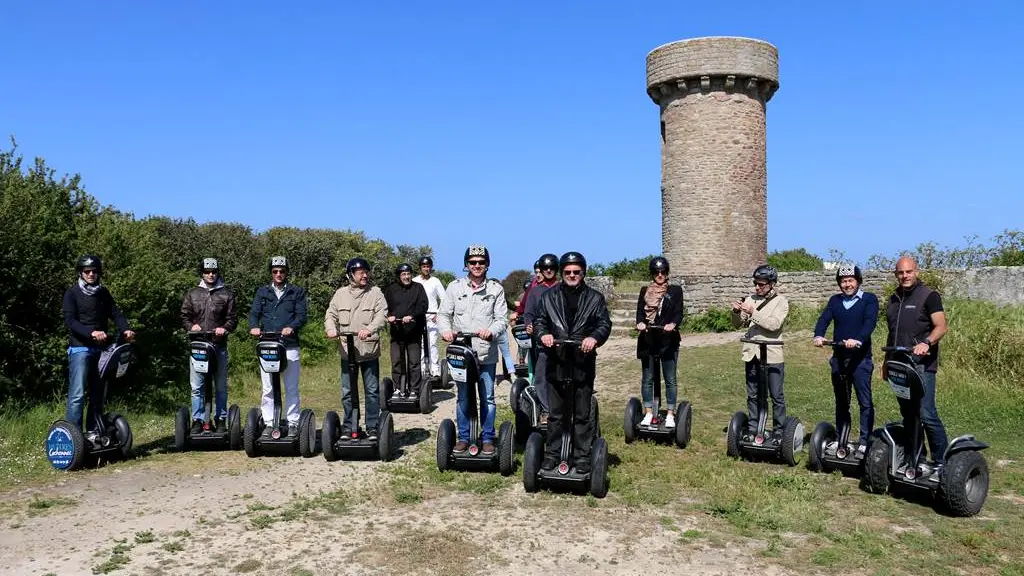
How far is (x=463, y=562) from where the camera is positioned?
4996 mm

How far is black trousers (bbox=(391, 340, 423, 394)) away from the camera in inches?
417

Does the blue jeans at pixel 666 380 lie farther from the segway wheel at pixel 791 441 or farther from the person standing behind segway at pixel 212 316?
the person standing behind segway at pixel 212 316

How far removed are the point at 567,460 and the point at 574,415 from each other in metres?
0.40

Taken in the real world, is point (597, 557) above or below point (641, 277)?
below

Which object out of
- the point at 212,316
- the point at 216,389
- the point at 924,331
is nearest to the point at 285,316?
the point at 212,316

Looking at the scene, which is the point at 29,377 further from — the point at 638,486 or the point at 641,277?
the point at 641,277

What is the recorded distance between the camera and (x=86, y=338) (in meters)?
7.57

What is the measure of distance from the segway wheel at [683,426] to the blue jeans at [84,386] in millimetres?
5788

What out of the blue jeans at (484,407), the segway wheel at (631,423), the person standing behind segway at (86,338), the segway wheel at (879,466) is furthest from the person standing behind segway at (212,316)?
the segway wheel at (879,466)

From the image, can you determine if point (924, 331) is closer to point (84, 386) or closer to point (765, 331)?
point (765, 331)

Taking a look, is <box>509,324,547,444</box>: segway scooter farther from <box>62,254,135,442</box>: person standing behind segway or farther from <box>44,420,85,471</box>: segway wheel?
<box>44,420,85,471</box>: segway wheel

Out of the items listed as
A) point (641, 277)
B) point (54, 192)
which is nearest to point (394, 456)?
point (54, 192)

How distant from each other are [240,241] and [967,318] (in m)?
18.6

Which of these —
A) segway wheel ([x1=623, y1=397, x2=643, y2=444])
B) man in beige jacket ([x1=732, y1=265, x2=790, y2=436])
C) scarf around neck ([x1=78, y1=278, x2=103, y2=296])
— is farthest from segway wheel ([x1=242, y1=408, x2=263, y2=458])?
man in beige jacket ([x1=732, y1=265, x2=790, y2=436])
